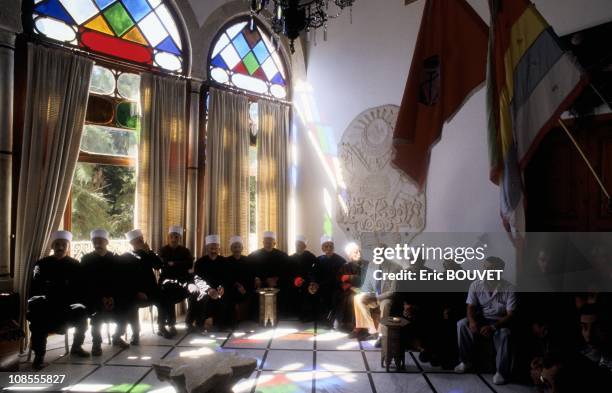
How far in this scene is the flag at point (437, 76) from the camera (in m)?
3.38

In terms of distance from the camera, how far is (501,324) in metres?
3.89

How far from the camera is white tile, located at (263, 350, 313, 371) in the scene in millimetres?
→ 4125

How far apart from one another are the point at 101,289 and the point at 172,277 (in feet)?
3.19

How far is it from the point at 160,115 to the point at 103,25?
1355 mm

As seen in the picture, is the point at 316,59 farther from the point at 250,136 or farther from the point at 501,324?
the point at 501,324

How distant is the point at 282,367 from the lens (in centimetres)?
412

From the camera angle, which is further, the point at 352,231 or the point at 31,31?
the point at 352,231

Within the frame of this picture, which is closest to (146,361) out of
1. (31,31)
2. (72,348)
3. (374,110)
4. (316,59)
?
(72,348)

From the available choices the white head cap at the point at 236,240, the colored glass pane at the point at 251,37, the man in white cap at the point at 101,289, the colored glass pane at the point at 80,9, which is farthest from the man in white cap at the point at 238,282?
the colored glass pane at the point at 80,9

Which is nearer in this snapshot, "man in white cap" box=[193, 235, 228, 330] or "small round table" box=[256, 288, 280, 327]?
"man in white cap" box=[193, 235, 228, 330]

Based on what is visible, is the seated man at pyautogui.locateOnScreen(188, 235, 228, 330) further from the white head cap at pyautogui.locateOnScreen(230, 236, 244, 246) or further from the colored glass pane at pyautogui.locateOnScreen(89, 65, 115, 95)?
the colored glass pane at pyautogui.locateOnScreen(89, 65, 115, 95)

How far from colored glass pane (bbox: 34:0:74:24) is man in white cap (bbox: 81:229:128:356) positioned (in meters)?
2.69

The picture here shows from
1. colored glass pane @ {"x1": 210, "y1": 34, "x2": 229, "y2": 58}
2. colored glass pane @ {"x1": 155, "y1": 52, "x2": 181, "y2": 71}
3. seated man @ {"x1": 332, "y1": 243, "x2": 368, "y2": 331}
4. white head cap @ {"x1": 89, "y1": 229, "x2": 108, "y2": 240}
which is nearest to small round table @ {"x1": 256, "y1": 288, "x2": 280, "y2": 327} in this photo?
Result: seated man @ {"x1": 332, "y1": 243, "x2": 368, "y2": 331}

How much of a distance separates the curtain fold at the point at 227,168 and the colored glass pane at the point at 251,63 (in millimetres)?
637
